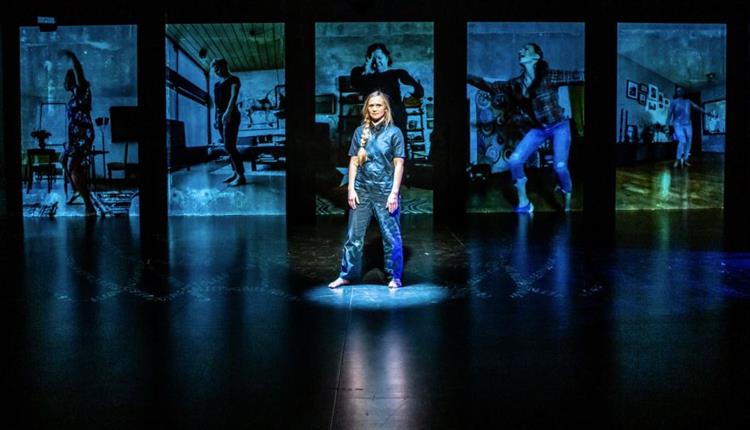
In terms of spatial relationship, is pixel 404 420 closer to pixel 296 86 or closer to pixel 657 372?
pixel 657 372

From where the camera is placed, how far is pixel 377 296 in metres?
5.77

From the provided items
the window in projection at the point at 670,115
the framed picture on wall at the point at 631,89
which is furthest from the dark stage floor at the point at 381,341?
the framed picture on wall at the point at 631,89

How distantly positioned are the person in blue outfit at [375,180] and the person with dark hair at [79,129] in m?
8.34

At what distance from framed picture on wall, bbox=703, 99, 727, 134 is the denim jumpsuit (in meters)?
9.55

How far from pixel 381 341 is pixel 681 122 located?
36.6 ft

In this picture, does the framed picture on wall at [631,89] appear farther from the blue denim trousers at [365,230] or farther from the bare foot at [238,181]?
the blue denim trousers at [365,230]

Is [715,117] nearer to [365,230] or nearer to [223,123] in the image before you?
[223,123]

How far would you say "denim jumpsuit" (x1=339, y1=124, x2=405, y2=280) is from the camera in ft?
20.0

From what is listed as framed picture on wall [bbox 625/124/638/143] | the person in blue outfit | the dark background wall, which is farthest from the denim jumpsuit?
the dark background wall

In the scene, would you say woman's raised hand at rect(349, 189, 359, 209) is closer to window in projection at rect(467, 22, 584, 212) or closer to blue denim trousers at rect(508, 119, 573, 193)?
window in projection at rect(467, 22, 584, 212)

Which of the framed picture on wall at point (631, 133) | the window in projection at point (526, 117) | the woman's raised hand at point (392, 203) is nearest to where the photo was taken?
the woman's raised hand at point (392, 203)

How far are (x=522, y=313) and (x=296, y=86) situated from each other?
8586 millimetres

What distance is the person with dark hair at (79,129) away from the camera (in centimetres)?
1288

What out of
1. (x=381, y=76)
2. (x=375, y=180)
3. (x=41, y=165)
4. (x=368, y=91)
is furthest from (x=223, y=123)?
(x=375, y=180)
